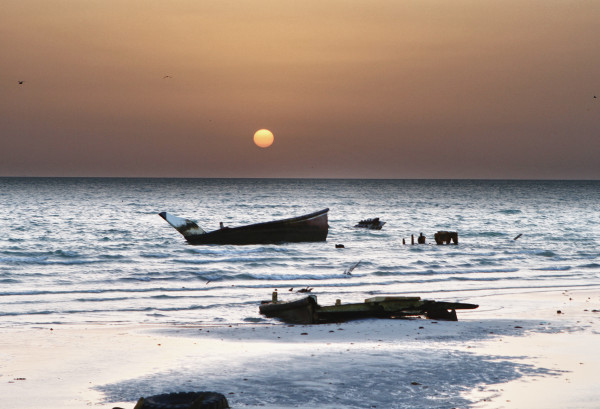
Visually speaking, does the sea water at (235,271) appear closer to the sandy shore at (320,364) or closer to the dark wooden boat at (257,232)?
the dark wooden boat at (257,232)

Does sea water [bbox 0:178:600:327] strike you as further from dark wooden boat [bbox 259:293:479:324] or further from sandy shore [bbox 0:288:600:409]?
sandy shore [bbox 0:288:600:409]

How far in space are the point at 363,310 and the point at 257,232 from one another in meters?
28.3

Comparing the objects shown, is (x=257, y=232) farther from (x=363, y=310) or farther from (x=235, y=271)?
(x=363, y=310)

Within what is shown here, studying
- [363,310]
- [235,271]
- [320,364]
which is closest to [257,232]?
[235,271]

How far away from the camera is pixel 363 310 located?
58.1ft

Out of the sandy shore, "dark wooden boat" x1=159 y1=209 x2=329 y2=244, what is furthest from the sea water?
the sandy shore

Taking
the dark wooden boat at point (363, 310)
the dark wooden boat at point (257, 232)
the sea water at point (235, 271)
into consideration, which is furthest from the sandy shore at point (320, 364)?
the dark wooden boat at point (257, 232)

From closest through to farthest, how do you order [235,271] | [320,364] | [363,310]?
[320,364], [363,310], [235,271]

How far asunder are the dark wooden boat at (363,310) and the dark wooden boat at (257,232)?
89.6ft

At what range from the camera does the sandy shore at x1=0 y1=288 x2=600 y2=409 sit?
33.9ft

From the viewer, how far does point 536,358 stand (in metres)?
13.0

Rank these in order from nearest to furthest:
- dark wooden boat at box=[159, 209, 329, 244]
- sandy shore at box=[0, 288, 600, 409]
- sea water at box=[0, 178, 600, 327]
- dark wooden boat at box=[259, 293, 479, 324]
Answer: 1. sandy shore at box=[0, 288, 600, 409]
2. dark wooden boat at box=[259, 293, 479, 324]
3. sea water at box=[0, 178, 600, 327]
4. dark wooden boat at box=[159, 209, 329, 244]

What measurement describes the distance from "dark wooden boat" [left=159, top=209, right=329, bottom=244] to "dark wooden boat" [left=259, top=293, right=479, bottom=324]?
89.6 ft

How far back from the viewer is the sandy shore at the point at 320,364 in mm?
10320
